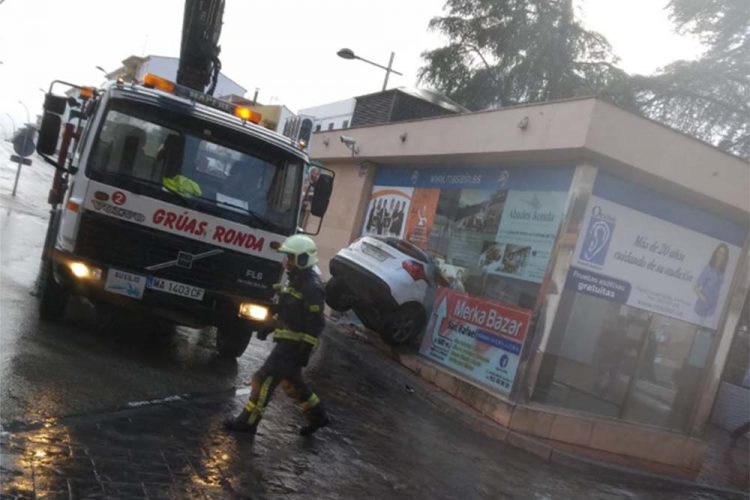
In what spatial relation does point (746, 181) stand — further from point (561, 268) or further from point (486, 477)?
point (486, 477)

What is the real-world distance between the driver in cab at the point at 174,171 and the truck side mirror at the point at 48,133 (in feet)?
4.07

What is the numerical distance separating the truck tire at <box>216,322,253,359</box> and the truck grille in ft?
3.04

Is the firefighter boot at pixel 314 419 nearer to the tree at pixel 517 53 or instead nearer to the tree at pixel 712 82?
the tree at pixel 712 82

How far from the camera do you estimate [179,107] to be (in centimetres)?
716

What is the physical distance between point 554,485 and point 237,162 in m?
4.77

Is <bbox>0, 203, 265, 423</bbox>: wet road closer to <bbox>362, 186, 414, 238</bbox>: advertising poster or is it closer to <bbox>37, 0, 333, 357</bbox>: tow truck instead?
<bbox>37, 0, 333, 357</bbox>: tow truck

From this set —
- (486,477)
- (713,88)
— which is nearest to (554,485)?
(486,477)

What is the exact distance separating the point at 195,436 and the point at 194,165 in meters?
2.90

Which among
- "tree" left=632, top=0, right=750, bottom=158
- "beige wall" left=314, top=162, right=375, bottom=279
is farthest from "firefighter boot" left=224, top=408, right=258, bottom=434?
"tree" left=632, top=0, right=750, bottom=158

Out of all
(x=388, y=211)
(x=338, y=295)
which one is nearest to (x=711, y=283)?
(x=338, y=295)

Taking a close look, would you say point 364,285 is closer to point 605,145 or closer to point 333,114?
point 605,145

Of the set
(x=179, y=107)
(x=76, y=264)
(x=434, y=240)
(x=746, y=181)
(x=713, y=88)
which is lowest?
(x=76, y=264)

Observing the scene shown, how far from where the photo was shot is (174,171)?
7.06m

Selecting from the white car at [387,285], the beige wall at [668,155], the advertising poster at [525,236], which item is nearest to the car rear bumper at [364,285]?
the white car at [387,285]
